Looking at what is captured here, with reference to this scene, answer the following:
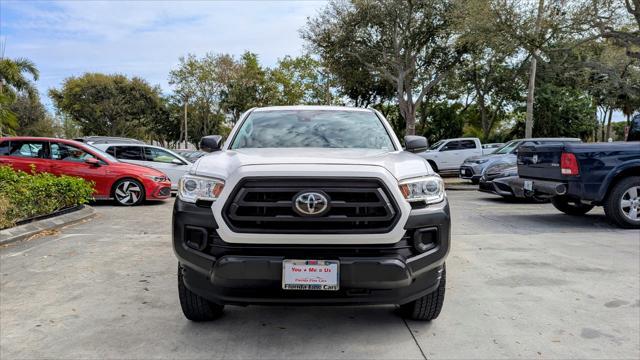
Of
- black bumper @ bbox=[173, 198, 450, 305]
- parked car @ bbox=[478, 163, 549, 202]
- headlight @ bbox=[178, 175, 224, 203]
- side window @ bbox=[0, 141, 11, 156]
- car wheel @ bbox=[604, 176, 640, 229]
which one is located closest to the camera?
black bumper @ bbox=[173, 198, 450, 305]

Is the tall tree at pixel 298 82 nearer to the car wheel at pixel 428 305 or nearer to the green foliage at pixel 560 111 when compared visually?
the green foliage at pixel 560 111

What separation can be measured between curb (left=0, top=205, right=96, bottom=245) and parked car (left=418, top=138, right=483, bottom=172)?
1412 cm

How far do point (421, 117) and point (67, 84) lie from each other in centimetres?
3072

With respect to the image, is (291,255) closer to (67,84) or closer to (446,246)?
(446,246)

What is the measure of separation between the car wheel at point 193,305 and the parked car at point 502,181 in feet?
24.9

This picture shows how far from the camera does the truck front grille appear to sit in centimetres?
315

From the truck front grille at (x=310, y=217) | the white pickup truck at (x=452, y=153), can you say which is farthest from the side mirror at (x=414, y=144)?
the white pickup truck at (x=452, y=153)

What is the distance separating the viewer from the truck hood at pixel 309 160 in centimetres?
336

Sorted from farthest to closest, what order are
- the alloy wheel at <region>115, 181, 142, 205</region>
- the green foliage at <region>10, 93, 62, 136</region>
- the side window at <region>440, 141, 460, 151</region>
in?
the green foliage at <region>10, 93, 62, 136</region> < the side window at <region>440, 141, 460, 151</region> < the alloy wheel at <region>115, 181, 142, 205</region>

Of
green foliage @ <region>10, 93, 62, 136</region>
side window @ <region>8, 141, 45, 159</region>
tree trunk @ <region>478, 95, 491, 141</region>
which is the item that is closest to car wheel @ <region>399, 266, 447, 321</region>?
side window @ <region>8, 141, 45, 159</region>

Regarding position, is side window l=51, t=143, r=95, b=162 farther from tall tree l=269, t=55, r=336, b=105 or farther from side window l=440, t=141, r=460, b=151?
tall tree l=269, t=55, r=336, b=105

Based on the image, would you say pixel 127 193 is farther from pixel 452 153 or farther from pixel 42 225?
pixel 452 153

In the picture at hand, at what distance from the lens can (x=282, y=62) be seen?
149 ft

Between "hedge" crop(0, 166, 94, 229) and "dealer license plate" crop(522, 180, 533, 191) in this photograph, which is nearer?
"hedge" crop(0, 166, 94, 229)
